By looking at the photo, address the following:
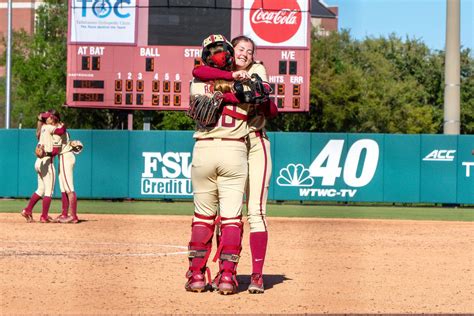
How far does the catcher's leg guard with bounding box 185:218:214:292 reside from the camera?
7.69 m

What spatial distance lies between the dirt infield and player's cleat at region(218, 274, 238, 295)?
0.07 m

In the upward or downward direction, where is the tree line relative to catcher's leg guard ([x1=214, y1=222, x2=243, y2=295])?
upward

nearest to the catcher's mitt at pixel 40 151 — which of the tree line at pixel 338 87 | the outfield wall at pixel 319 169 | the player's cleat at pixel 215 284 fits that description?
the player's cleat at pixel 215 284

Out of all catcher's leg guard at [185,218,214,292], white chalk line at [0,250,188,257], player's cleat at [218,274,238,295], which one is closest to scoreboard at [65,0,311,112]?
white chalk line at [0,250,188,257]

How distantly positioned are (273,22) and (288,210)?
12.6 feet

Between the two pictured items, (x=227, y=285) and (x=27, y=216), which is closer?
(x=227, y=285)

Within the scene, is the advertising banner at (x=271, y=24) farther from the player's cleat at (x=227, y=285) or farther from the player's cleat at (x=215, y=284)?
the player's cleat at (x=227, y=285)

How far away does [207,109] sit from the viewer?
24.6 feet

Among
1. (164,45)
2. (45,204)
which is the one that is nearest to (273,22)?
(164,45)

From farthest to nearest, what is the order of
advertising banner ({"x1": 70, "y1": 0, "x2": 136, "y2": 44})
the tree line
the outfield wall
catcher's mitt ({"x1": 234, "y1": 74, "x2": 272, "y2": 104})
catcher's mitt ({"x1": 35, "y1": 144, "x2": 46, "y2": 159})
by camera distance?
the tree line
the outfield wall
advertising banner ({"x1": 70, "y1": 0, "x2": 136, "y2": 44})
catcher's mitt ({"x1": 35, "y1": 144, "x2": 46, "y2": 159})
catcher's mitt ({"x1": 234, "y1": 74, "x2": 272, "y2": 104})

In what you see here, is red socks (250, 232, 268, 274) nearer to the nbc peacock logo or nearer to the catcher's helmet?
the catcher's helmet

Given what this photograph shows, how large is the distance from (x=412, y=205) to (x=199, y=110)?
19.0 m

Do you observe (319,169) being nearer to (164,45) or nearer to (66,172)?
(164,45)

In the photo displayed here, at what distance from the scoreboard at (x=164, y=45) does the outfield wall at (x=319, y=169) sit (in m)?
2.72
